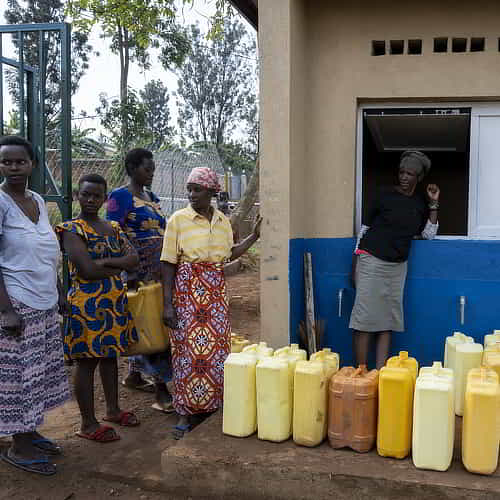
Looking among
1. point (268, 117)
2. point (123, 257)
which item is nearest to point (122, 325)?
point (123, 257)

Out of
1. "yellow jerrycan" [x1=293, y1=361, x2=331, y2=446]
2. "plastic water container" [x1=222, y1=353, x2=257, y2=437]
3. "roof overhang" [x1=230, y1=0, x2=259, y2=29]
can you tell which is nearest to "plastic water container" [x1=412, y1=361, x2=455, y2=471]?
"yellow jerrycan" [x1=293, y1=361, x2=331, y2=446]

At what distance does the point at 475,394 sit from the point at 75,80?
30.9 metres

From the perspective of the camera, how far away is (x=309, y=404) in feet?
10.1

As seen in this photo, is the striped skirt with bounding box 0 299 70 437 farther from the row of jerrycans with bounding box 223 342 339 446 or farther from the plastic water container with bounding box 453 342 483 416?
the plastic water container with bounding box 453 342 483 416

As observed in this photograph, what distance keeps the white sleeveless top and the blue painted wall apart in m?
1.71

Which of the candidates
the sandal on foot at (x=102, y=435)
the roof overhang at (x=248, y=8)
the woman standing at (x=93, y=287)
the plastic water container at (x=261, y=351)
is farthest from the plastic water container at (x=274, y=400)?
the roof overhang at (x=248, y=8)

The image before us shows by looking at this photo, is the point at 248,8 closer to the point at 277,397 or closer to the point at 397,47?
the point at 397,47

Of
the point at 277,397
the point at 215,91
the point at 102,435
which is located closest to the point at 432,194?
the point at 277,397

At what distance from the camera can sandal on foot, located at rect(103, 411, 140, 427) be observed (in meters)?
4.05

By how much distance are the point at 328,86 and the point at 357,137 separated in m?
0.45

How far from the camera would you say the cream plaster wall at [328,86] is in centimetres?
414

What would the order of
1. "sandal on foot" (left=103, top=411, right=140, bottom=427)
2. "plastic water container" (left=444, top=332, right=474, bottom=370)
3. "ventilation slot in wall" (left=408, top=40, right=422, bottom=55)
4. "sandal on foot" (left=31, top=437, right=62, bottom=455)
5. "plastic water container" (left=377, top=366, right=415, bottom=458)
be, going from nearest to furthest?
1. "plastic water container" (left=377, top=366, right=415, bottom=458)
2. "sandal on foot" (left=31, top=437, right=62, bottom=455)
3. "plastic water container" (left=444, top=332, right=474, bottom=370)
4. "sandal on foot" (left=103, top=411, right=140, bottom=427)
5. "ventilation slot in wall" (left=408, top=40, right=422, bottom=55)

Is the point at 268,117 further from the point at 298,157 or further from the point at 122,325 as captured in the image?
the point at 122,325

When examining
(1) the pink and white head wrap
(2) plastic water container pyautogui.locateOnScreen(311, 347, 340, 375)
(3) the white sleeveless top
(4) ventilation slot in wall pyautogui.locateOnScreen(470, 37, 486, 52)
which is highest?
(4) ventilation slot in wall pyautogui.locateOnScreen(470, 37, 486, 52)
